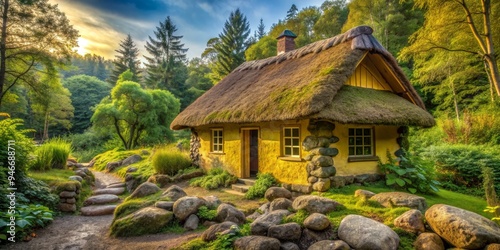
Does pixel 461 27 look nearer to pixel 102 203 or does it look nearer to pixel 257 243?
pixel 257 243

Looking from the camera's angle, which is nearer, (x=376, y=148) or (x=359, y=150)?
(x=359, y=150)

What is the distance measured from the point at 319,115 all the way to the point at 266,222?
2673mm

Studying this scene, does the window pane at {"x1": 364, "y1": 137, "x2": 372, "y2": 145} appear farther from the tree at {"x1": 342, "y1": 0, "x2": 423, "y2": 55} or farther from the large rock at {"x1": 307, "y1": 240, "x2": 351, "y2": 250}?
the tree at {"x1": 342, "y1": 0, "x2": 423, "y2": 55}

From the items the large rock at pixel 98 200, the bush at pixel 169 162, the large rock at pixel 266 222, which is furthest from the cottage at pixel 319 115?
the large rock at pixel 98 200

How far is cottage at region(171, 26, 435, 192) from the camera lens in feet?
20.7

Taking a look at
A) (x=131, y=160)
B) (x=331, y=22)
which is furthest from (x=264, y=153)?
(x=331, y=22)

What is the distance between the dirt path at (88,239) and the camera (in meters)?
4.23

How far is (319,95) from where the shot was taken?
592cm

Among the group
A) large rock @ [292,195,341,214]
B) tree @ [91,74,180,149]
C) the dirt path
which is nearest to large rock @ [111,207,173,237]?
the dirt path

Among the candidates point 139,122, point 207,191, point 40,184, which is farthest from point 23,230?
point 139,122

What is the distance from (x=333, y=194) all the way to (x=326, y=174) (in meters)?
0.47

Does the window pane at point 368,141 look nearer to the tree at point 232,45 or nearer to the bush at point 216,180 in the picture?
the bush at point 216,180

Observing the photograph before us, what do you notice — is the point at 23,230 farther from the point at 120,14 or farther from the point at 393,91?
the point at 393,91

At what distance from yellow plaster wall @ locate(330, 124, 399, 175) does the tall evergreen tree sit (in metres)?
24.9
